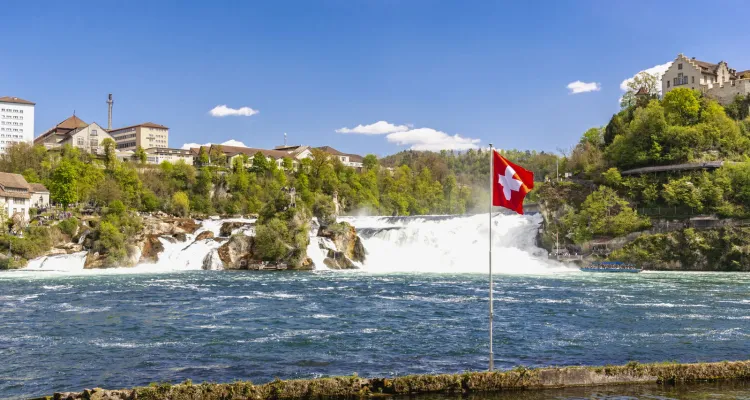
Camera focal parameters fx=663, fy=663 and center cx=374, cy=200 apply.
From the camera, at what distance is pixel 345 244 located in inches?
Result: 2518

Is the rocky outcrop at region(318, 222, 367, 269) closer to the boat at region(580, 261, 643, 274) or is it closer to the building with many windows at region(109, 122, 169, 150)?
the boat at region(580, 261, 643, 274)

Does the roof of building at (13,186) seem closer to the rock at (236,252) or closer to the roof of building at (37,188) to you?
the roof of building at (37,188)

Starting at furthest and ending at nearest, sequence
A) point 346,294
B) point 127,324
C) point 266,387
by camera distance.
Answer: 1. point 346,294
2. point 127,324
3. point 266,387

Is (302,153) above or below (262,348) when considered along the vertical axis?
above

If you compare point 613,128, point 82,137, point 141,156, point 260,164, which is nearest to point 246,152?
point 260,164

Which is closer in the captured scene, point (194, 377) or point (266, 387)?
point (266, 387)

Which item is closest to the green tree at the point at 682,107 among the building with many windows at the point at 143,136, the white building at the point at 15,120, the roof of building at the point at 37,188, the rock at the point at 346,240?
the rock at the point at 346,240

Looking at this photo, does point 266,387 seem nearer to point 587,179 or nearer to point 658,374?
point 658,374

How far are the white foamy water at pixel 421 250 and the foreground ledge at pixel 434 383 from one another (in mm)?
41104

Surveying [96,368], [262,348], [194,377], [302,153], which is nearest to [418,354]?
[262,348]

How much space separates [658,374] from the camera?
1666cm

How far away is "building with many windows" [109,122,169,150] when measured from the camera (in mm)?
123125

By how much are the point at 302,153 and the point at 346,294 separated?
284ft

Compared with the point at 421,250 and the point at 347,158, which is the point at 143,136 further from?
the point at 421,250
